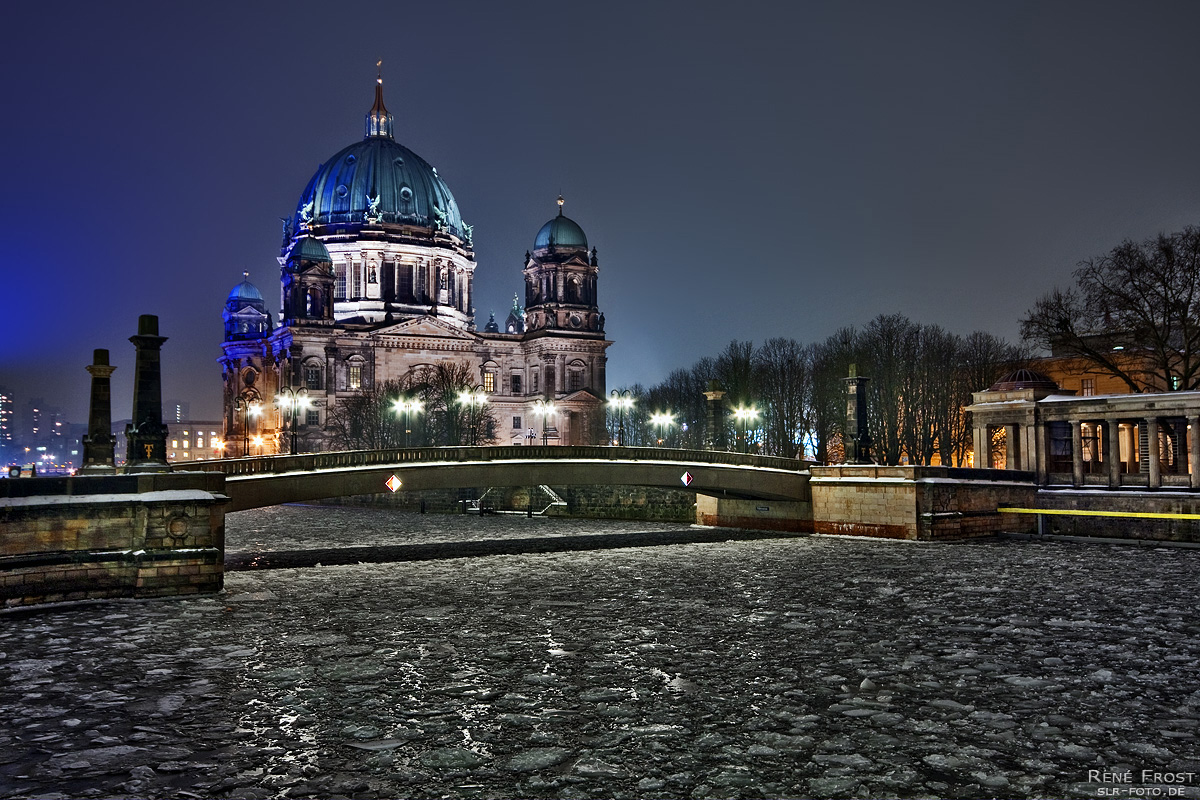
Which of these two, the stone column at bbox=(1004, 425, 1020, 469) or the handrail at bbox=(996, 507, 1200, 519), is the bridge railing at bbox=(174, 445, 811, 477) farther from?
the stone column at bbox=(1004, 425, 1020, 469)

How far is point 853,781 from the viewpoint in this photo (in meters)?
9.41

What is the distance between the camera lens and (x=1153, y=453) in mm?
40500

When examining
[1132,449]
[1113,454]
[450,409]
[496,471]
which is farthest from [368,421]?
[1113,454]

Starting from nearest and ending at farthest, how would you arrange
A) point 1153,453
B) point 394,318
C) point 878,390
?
1. point 1153,453
2. point 878,390
3. point 394,318

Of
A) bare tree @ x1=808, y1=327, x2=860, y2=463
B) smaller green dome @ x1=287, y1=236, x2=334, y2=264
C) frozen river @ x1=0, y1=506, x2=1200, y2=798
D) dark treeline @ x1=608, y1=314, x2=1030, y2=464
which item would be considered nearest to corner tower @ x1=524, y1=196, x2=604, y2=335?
smaller green dome @ x1=287, y1=236, x2=334, y2=264

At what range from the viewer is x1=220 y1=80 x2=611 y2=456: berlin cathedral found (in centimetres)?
9575

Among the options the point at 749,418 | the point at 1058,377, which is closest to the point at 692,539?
the point at 749,418

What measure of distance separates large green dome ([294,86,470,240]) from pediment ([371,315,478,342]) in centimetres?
1285

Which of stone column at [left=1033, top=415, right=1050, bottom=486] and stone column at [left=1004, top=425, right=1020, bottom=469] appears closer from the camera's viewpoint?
stone column at [left=1033, top=415, right=1050, bottom=486]

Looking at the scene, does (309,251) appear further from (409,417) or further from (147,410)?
(147,410)

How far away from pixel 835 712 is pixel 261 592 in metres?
15.0

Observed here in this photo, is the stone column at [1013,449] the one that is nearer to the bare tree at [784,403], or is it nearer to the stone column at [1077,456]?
the stone column at [1077,456]

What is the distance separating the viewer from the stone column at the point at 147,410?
78.4 feet

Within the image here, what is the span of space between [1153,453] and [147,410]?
116 ft
